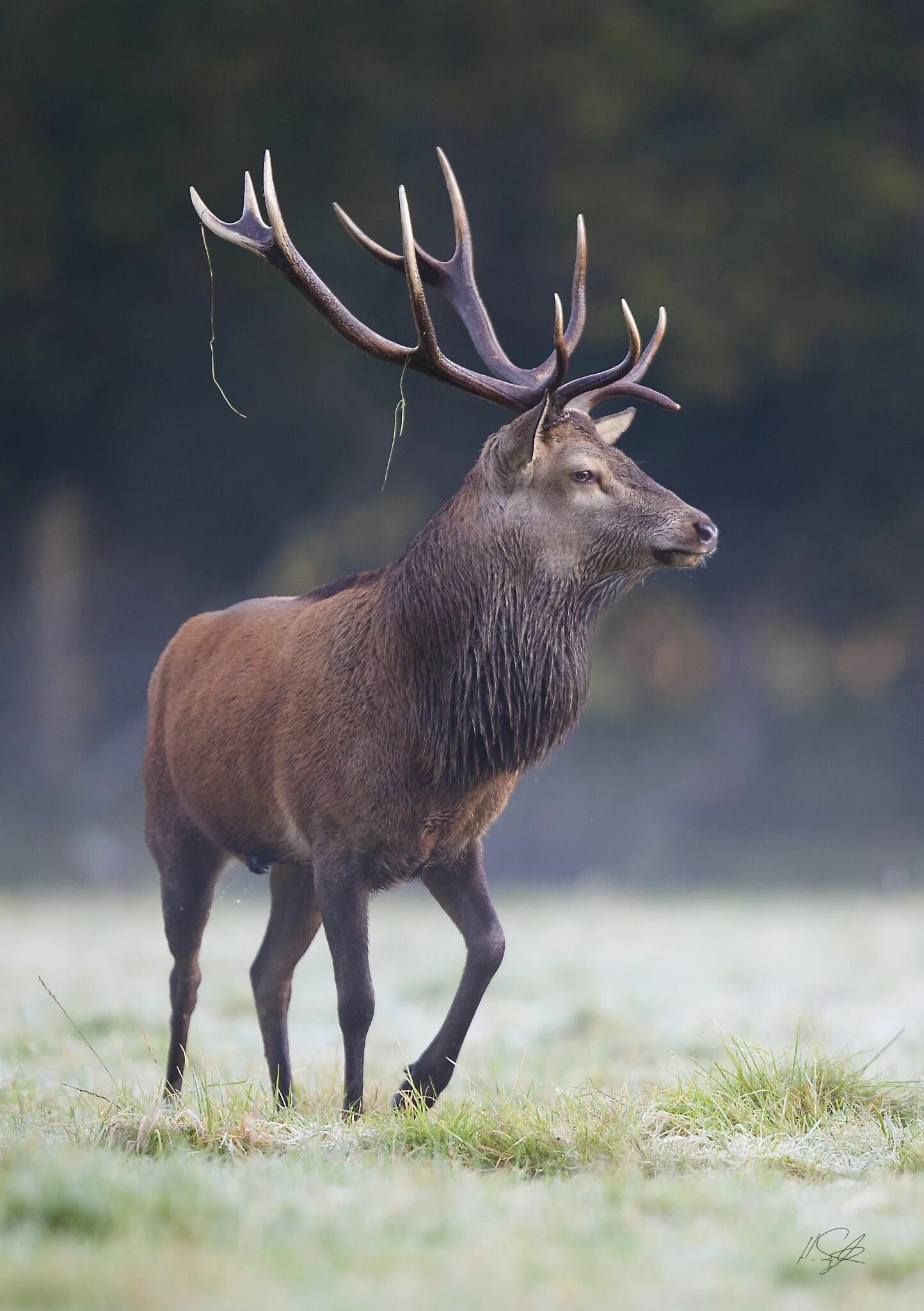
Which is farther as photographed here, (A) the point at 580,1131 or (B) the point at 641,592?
(B) the point at 641,592

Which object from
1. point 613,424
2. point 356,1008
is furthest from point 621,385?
point 356,1008

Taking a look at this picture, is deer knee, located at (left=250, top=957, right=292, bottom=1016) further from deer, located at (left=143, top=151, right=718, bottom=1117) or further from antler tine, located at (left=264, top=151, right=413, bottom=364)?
antler tine, located at (left=264, top=151, right=413, bottom=364)

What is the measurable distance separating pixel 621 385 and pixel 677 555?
1.85ft

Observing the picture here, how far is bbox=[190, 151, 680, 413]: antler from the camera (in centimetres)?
459

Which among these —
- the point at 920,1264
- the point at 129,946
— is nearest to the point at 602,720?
the point at 129,946

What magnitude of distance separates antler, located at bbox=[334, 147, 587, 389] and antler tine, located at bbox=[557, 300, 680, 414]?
12cm

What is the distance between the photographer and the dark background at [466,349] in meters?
13.3

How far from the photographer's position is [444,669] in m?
4.64

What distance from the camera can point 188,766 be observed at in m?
5.15

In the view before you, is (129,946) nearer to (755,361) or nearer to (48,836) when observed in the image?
(48,836)

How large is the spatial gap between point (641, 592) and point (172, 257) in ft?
15.1

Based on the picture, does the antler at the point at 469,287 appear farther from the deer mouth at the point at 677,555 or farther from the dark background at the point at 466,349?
the dark background at the point at 466,349

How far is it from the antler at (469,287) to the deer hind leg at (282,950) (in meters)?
1.57
